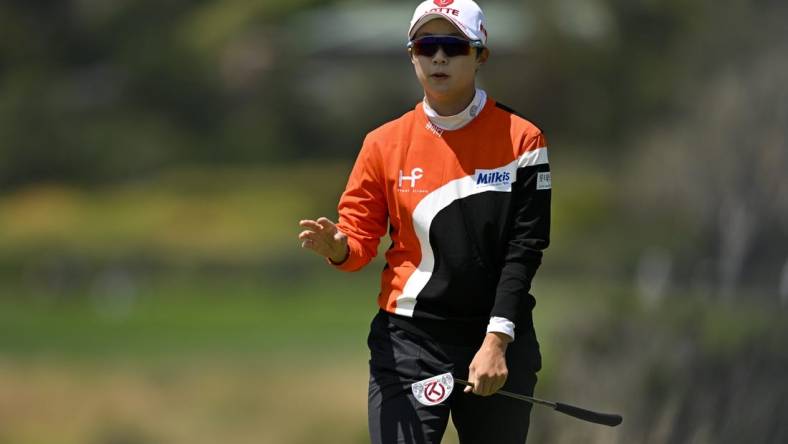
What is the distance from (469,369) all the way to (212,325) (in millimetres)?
27315

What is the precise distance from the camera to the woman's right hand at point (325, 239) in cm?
421

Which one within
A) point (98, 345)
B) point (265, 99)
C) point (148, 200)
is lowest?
point (98, 345)

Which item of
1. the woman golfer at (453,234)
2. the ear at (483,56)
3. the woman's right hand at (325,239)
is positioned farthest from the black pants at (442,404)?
the ear at (483,56)

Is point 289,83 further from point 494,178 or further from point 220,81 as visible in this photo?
point 494,178

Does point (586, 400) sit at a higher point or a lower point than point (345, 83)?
lower

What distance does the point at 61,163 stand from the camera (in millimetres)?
36688

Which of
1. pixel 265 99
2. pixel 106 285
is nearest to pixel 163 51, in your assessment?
pixel 265 99

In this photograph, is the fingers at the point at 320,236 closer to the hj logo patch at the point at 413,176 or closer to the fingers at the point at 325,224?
the fingers at the point at 325,224

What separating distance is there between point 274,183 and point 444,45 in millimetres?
32303

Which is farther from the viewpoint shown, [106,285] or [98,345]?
[106,285]

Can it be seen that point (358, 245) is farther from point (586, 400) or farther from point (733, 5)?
point (733, 5)

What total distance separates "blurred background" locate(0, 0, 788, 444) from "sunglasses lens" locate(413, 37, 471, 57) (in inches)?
162

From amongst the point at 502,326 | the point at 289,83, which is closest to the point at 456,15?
the point at 502,326

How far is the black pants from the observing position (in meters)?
4.30
